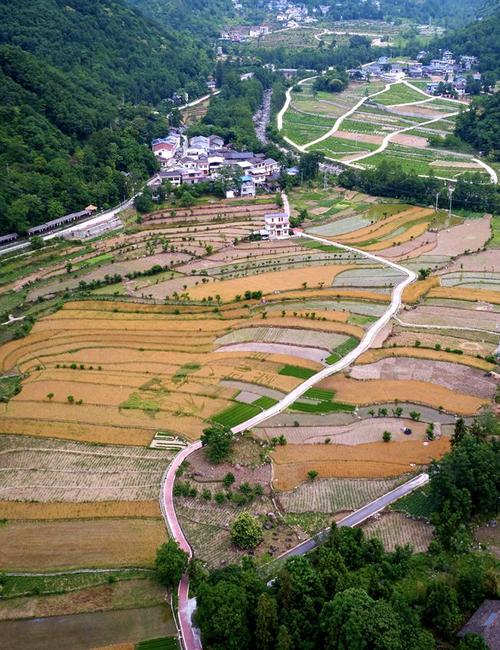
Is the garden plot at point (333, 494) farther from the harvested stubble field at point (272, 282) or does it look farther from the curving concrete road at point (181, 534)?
the harvested stubble field at point (272, 282)

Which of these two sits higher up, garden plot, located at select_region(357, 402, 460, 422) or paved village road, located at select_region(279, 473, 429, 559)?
A: garden plot, located at select_region(357, 402, 460, 422)

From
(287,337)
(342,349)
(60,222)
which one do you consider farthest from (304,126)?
(342,349)

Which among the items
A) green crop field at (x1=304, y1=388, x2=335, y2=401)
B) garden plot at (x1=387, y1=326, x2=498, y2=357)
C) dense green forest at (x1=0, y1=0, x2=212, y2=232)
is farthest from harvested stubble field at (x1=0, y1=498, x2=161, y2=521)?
dense green forest at (x1=0, y1=0, x2=212, y2=232)

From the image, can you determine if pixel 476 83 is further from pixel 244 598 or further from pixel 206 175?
pixel 244 598

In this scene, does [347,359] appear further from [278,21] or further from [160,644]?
[278,21]

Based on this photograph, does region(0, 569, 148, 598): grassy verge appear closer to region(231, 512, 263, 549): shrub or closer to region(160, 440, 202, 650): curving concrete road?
region(160, 440, 202, 650): curving concrete road

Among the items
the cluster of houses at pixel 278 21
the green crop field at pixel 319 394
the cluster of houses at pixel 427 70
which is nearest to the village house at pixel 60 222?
the green crop field at pixel 319 394

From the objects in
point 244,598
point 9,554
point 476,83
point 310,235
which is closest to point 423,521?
point 244,598
